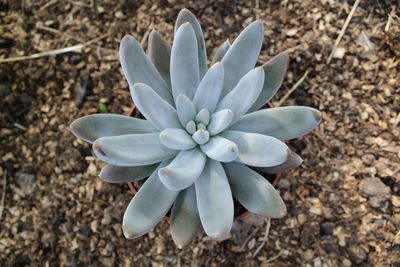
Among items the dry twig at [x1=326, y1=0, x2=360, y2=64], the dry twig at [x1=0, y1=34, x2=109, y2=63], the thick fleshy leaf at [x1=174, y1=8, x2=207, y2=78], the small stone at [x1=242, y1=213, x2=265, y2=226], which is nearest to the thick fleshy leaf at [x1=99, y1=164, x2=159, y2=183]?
the thick fleshy leaf at [x1=174, y1=8, x2=207, y2=78]

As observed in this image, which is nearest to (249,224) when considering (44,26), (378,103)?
(378,103)

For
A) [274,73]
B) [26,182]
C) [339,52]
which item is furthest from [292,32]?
[26,182]

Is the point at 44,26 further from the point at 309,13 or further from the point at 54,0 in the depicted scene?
the point at 309,13

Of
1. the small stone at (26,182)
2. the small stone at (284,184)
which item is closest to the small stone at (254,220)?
the small stone at (284,184)

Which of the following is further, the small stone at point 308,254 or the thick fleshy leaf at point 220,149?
the small stone at point 308,254

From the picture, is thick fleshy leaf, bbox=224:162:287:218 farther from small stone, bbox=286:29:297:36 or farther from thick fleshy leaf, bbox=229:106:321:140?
small stone, bbox=286:29:297:36

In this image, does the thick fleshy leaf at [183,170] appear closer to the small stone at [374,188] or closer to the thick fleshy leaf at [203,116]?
the thick fleshy leaf at [203,116]
